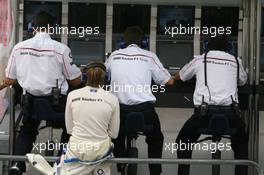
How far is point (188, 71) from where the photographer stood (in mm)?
5742

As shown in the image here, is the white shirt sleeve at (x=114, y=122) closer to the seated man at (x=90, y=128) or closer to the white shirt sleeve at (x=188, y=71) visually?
the seated man at (x=90, y=128)

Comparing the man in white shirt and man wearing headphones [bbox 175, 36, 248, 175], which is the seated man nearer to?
the man in white shirt

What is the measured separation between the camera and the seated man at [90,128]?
15.7 feet

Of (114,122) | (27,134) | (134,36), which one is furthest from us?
(134,36)

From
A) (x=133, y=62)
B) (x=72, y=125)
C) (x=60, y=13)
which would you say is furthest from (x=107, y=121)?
(x=60, y=13)

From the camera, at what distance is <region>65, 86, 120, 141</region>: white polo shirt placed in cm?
480

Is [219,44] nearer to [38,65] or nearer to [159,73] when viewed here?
[159,73]

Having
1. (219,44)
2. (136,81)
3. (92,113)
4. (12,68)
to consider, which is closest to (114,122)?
(92,113)

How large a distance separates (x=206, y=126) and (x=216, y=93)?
30cm

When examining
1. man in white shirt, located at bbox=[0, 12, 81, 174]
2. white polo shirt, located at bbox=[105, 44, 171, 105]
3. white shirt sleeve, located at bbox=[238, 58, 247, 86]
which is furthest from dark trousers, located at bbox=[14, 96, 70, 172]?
white shirt sleeve, located at bbox=[238, 58, 247, 86]

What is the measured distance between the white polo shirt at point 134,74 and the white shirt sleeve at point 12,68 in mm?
847

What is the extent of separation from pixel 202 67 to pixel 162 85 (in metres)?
0.43

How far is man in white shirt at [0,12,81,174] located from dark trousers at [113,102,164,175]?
561mm

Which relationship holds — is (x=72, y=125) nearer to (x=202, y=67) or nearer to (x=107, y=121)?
(x=107, y=121)
